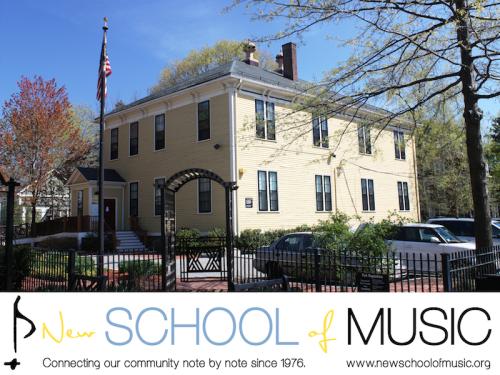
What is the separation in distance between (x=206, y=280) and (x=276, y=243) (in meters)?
2.22

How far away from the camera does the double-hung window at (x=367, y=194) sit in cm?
2755

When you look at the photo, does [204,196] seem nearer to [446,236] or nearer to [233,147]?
[233,147]

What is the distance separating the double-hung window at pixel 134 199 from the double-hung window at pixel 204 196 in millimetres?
5123

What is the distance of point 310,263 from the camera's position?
1011 cm

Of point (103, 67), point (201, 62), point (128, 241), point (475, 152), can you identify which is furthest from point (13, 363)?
point (201, 62)

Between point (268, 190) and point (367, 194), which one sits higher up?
point (367, 194)

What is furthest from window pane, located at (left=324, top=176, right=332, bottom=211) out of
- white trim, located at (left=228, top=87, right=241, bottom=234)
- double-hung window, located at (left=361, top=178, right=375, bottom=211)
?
white trim, located at (left=228, top=87, right=241, bottom=234)

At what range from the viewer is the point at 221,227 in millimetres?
21000

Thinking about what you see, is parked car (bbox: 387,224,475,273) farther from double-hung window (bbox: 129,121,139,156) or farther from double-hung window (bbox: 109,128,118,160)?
double-hung window (bbox: 109,128,118,160)

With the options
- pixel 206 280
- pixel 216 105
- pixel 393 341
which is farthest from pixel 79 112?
pixel 393 341

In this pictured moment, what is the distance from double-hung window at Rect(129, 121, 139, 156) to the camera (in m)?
26.2

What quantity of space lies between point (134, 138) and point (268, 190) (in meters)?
9.37

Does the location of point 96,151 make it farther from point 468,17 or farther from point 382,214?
point 468,17

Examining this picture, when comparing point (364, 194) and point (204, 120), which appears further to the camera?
point (364, 194)
